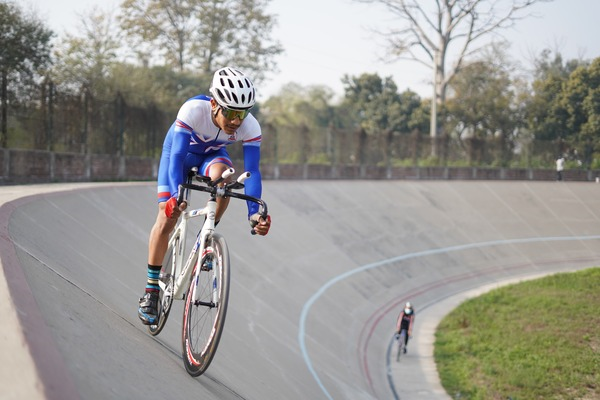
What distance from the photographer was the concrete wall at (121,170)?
17.8 meters

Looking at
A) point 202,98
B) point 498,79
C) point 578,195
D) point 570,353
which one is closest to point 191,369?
point 202,98

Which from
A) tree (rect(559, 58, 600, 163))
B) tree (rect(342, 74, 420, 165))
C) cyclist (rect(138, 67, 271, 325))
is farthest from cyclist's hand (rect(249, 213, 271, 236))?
tree (rect(342, 74, 420, 165))

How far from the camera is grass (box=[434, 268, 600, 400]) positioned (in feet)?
46.1

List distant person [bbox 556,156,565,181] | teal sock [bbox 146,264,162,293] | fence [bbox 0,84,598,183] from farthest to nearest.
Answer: distant person [bbox 556,156,565,181], fence [bbox 0,84,598,183], teal sock [bbox 146,264,162,293]

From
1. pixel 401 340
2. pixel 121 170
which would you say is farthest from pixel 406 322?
pixel 121 170

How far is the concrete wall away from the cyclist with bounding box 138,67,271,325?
12625 millimetres

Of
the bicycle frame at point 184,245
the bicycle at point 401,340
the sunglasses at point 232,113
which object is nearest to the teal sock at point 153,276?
the bicycle frame at point 184,245

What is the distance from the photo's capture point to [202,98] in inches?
A: 210

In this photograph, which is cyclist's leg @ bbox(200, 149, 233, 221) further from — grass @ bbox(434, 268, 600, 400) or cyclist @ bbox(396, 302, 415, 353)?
cyclist @ bbox(396, 302, 415, 353)

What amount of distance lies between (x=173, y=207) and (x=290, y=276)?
12245 millimetres

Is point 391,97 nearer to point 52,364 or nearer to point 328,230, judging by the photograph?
point 328,230

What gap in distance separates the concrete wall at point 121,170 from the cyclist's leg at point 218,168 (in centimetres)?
1285

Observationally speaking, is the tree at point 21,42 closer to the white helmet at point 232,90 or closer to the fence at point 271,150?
the fence at point 271,150

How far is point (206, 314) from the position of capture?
16.1ft
